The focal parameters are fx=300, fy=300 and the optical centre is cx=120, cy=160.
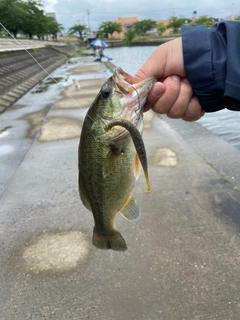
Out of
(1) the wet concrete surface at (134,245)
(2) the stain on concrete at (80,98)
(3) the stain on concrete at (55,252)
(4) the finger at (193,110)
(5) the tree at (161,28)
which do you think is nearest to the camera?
(4) the finger at (193,110)

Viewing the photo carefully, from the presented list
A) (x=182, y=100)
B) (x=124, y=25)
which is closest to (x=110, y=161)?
(x=182, y=100)

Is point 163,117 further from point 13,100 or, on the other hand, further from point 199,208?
point 13,100

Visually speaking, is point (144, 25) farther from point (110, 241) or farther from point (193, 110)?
point (110, 241)

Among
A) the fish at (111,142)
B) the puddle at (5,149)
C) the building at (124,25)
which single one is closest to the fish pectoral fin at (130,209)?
the fish at (111,142)

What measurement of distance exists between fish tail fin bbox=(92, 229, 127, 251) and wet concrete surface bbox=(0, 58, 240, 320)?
Result: 42.0 inches

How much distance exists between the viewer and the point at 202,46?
6.35 ft

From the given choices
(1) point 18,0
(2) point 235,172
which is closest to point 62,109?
(2) point 235,172

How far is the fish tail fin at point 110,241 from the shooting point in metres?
1.99

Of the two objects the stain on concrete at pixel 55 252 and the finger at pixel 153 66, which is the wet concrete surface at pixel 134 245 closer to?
the stain on concrete at pixel 55 252

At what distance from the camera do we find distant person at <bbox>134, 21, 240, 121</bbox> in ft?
6.31

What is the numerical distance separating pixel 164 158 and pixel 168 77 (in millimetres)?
3776

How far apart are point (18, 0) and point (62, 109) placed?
3546cm

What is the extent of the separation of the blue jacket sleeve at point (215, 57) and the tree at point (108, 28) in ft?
403

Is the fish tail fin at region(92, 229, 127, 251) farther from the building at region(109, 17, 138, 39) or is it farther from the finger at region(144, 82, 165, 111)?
the building at region(109, 17, 138, 39)
